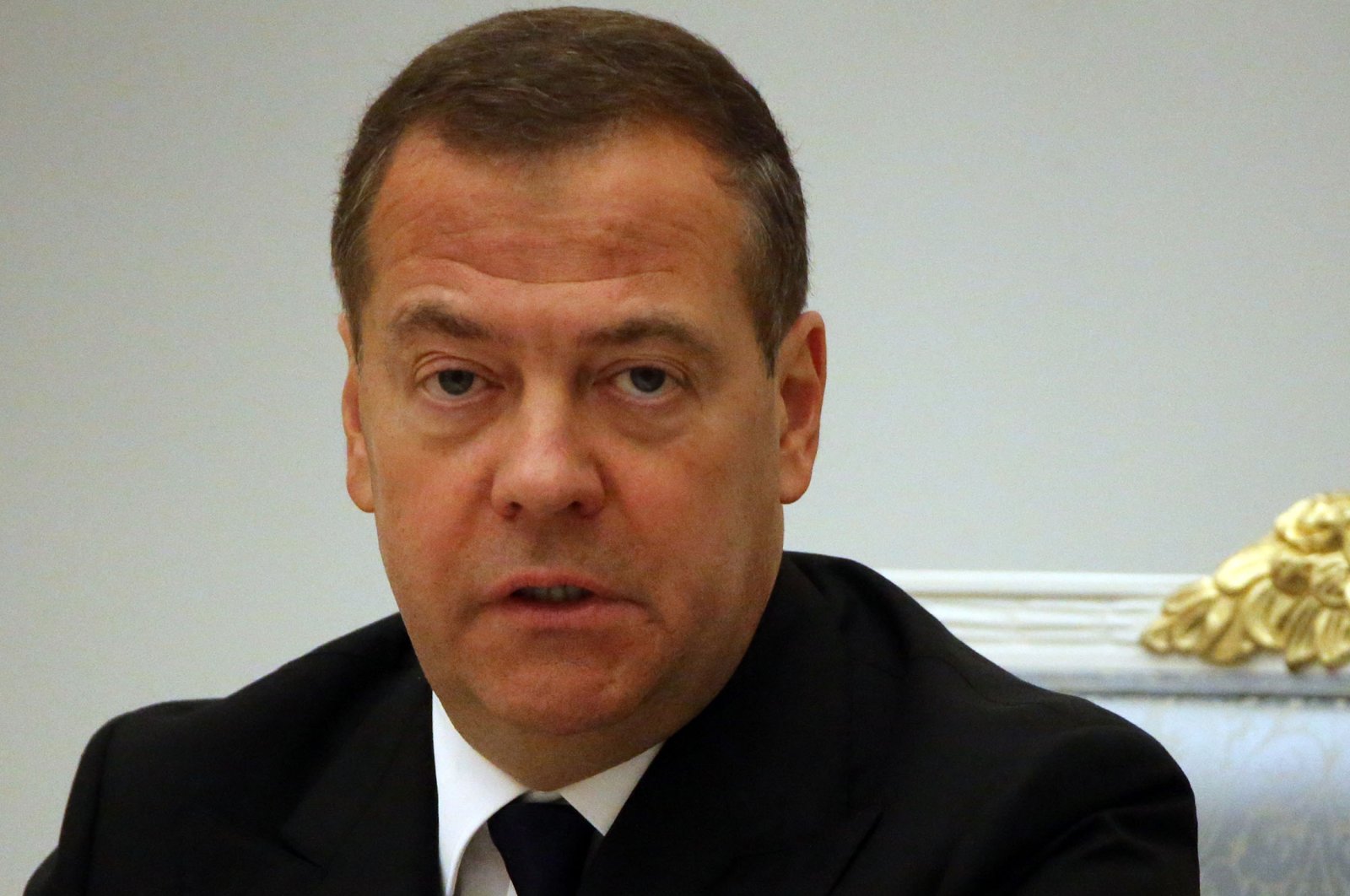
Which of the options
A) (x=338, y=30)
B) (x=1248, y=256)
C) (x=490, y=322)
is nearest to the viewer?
(x=490, y=322)

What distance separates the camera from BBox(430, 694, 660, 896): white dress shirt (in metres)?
1.46

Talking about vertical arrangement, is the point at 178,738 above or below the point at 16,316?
below

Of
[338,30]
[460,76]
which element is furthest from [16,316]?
[460,76]

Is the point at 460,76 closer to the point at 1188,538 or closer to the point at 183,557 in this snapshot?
the point at 1188,538

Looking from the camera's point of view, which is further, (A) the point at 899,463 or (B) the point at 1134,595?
(A) the point at 899,463

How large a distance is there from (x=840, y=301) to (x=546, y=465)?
1.44 metres

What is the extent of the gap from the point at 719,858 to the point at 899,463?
1.28m

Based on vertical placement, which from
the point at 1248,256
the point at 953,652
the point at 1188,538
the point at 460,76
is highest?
the point at 460,76

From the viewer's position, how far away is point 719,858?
143 centimetres

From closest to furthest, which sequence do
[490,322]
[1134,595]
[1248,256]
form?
[490,322] < [1134,595] < [1248,256]

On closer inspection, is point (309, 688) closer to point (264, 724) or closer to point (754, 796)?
point (264, 724)

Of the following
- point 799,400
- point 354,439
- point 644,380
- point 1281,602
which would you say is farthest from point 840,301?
point 644,380

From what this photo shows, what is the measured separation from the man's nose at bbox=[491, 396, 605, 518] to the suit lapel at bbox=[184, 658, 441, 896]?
382 mm

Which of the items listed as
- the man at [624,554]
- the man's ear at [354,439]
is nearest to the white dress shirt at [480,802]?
the man at [624,554]
